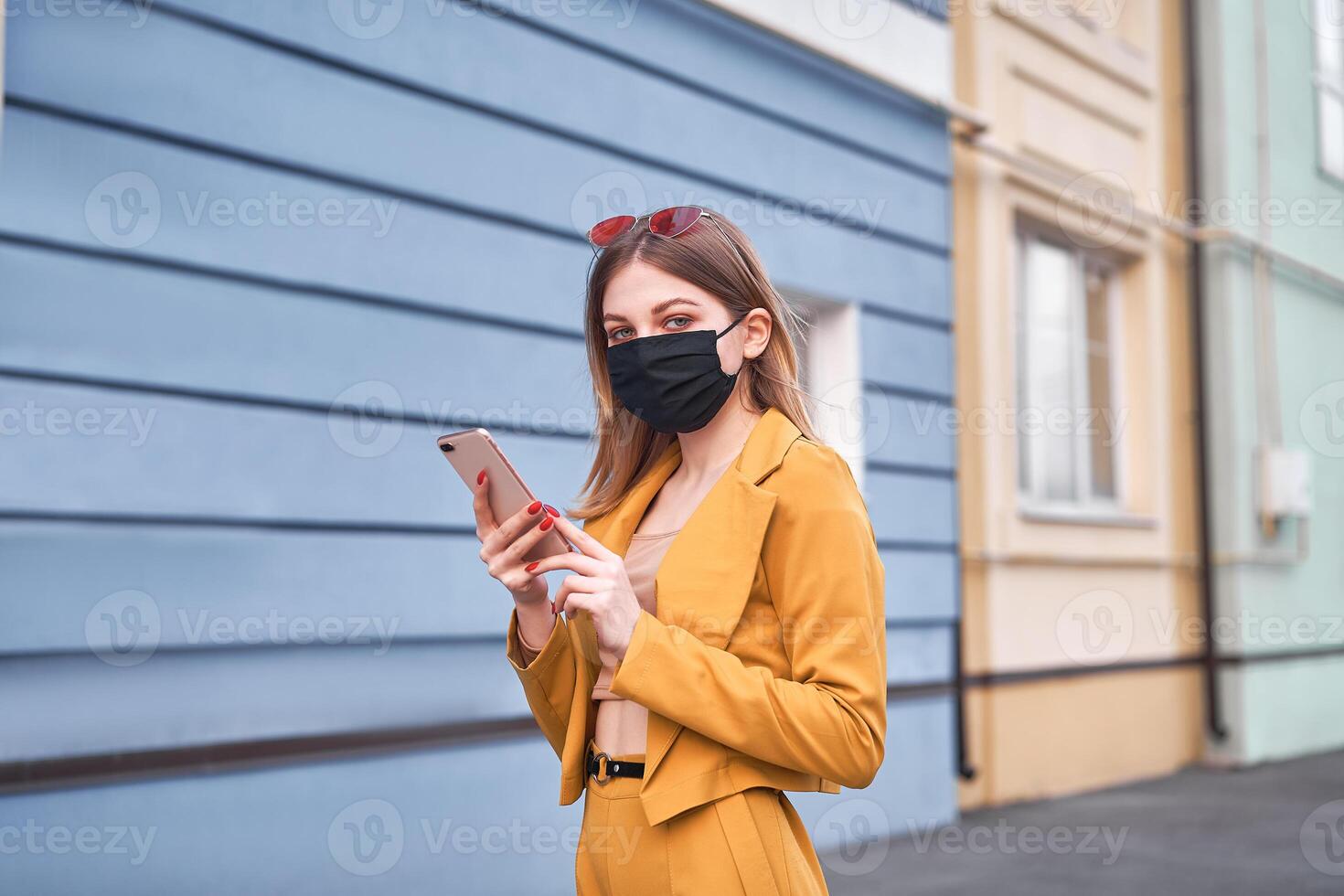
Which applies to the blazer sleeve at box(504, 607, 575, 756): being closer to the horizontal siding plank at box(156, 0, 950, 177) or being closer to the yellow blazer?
the yellow blazer

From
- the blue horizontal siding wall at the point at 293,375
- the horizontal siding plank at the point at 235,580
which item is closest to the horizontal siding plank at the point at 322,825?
the blue horizontal siding wall at the point at 293,375

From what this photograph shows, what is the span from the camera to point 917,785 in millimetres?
6117

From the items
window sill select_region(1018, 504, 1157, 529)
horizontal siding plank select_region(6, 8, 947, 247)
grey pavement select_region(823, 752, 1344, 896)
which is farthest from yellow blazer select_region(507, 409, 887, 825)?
window sill select_region(1018, 504, 1157, 529)

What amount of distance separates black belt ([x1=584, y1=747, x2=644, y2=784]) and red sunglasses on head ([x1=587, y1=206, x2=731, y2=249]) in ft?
2.51

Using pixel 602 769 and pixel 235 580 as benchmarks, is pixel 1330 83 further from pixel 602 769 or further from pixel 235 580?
pixel 602 769

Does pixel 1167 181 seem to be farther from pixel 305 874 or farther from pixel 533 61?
pixel 305 874

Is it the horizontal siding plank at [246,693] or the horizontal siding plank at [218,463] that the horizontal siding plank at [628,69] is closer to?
the horizontal siding plank at [218,463]

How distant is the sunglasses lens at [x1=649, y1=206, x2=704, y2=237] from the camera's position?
180cm

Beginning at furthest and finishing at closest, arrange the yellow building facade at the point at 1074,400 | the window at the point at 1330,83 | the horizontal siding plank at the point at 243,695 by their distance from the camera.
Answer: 1. the window at the point at 1330,83
2. the yellow building facade at the point at 1074,400
3. the horizontal siding plank at the point at 243,695

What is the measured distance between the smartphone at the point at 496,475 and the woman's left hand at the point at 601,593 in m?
0.06

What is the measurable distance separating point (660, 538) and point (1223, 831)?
557cm

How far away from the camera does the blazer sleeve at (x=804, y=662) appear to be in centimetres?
156

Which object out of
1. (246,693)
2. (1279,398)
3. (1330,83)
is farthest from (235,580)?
(1330,83)

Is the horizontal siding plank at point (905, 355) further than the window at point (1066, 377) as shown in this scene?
No
